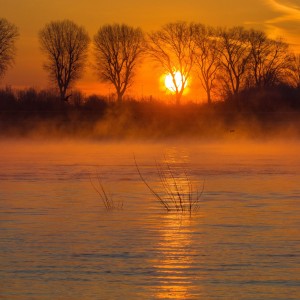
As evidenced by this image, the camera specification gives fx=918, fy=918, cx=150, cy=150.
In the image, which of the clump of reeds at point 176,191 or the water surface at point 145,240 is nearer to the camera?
the water surface at point 145,240

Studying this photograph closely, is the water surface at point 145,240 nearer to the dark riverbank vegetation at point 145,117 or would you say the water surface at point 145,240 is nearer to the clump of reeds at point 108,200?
the clump of reeds at point 108,200

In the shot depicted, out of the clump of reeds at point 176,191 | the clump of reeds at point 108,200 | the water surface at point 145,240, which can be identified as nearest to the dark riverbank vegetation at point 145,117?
the clump of reeds at point 176,191

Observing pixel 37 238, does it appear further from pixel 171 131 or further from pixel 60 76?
pixel 60 76

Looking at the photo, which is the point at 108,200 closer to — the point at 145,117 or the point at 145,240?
the point at 145,240

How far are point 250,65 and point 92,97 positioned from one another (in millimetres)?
24782

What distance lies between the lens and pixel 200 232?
1250cm

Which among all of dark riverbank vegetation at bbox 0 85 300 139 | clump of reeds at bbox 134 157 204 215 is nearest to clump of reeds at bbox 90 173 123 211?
clump of reeds at bbox 134 157 204 215

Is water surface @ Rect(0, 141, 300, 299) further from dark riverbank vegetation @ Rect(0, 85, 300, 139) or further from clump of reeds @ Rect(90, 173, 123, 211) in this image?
dark riverbank vegetation @ Rect(0, 85, 300, 139)

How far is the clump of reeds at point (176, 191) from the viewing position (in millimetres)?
15536

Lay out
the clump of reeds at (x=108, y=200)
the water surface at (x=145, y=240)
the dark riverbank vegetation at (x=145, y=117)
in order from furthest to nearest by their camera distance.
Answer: the dark riverbank vegetation at (x=145, y=117) → the clump of reeds at (x=108, y=200) → the water surface at (x=145, y=240)

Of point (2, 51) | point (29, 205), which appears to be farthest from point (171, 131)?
point (29, 205)

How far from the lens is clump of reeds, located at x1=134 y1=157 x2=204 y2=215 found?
1554 centimetres

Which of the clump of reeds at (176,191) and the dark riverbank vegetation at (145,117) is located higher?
the dark riverbank vegetation at (145,117)

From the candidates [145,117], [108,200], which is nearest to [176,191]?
[108,200]
